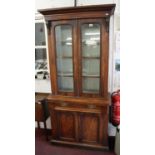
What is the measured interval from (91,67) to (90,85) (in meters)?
0.27

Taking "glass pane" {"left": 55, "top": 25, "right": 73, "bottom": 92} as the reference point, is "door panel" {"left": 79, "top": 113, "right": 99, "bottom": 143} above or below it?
below

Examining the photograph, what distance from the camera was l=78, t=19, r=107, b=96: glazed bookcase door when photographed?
7.00ft

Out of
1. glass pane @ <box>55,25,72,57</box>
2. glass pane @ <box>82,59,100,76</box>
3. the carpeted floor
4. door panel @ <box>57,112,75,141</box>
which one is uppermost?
glass pane @ <box>55,25,72,57</box>

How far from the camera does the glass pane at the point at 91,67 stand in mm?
2277

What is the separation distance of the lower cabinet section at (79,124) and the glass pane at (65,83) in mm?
243

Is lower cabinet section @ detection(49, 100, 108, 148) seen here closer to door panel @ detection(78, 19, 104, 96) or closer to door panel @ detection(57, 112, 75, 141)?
door panel @ detection(57, 112, 75, 141)

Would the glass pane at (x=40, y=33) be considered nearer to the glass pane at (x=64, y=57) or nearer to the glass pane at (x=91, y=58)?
the glass pane at (x=64, y=57)

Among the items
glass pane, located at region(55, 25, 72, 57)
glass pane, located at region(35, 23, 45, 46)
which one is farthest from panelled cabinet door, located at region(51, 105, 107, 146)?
glass pane, located at region(35, 23, 45, 46)

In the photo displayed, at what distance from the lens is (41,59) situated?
2.87 m

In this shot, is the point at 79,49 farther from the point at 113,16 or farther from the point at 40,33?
the point at 40,33

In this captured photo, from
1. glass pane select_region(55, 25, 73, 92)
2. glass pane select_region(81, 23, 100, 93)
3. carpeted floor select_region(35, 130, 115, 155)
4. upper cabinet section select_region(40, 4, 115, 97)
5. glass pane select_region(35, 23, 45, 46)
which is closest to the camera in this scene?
upper cabinet section select_region(40, 4, 115, 97)
